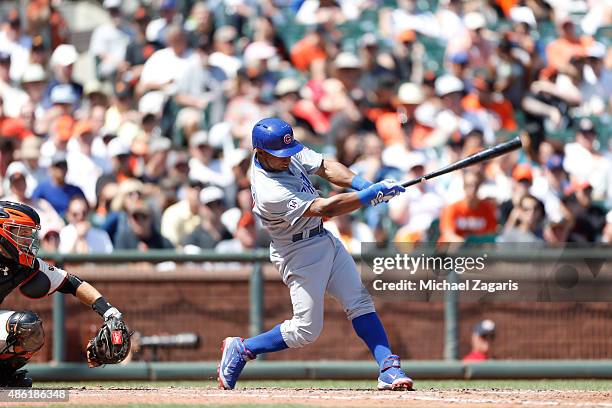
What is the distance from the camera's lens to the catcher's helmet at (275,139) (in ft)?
24.9

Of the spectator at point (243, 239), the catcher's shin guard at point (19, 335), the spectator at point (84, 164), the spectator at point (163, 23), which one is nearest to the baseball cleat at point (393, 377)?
the catcher's shin guard at point (19, 335)

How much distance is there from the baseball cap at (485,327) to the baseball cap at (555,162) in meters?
2.41

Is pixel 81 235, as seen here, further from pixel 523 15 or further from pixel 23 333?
pixel 523 15

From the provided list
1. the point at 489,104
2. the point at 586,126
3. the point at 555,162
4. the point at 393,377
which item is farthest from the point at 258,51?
the point at 393,377

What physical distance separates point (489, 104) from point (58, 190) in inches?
183

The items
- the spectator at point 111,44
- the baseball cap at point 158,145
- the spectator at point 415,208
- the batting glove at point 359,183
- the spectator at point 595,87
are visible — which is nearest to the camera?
the batting glove at point 359,183

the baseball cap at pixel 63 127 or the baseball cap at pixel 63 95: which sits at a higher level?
the baseball cap at pixel 63 95

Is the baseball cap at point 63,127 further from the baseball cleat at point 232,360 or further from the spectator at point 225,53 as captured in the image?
the baseball cleat at point 232,360

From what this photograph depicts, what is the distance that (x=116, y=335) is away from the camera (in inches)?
308

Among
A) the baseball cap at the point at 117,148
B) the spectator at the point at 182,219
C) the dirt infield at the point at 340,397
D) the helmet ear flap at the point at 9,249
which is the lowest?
the dirt infield at the point at 340,397

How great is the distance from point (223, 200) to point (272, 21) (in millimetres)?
3510

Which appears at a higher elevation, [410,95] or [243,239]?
[410,95]

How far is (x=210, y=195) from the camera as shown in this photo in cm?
1128

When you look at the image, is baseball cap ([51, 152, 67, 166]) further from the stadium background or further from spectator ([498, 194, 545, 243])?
spectator ([498, 194, 545, 243])
